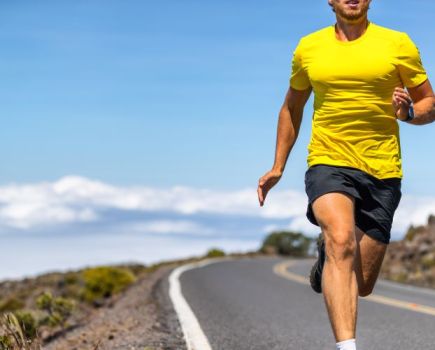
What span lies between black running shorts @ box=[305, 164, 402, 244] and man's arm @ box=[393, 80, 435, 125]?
42 centimetres

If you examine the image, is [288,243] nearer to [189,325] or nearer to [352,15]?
[189,325]

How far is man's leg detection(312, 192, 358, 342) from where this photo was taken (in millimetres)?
5355

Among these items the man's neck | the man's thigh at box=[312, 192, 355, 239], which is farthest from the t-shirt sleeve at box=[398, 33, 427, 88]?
the man's thigh at box=[312, 192, 355, 239]

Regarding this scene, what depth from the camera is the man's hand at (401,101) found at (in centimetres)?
536

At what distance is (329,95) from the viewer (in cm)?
573

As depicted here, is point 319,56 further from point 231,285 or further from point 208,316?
point 231,285

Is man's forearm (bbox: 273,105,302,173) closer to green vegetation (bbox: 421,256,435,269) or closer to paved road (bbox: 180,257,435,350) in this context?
paved road (bbox: 180,257,435,350)

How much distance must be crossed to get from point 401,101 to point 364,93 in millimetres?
346

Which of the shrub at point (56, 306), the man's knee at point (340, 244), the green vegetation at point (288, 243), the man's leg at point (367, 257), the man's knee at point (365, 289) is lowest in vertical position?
the green vegetation at point (288, 243)

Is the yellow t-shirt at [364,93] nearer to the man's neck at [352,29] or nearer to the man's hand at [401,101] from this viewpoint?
the man's neck at [352,29]

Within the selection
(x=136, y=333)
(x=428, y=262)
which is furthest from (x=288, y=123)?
(x=428, y=262)

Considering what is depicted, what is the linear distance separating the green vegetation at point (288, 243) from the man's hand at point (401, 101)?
1846 inches

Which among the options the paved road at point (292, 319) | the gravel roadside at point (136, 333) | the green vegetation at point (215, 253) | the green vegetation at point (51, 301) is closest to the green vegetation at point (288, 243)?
the green vegetation at point (215, 253)

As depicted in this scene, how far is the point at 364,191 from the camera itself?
5.70 metres
